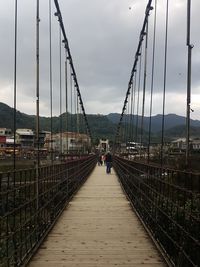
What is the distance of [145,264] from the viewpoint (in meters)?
4.63

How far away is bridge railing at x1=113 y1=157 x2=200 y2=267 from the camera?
3.57 meters

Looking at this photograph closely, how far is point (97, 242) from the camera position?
18.6ft

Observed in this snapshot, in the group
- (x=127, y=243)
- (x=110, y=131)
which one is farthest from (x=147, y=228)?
(x=110, y=131)

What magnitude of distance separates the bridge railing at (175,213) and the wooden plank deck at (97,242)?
22 cm

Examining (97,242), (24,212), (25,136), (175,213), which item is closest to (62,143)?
(25,136)

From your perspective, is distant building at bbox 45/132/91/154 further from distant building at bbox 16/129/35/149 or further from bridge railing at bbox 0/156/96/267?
bridge railing at bbox 0/156/96/267

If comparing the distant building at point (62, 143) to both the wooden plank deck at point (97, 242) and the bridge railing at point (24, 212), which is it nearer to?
the wooden plank deck at point (97, 242)

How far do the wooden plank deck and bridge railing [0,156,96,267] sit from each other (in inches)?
5.8

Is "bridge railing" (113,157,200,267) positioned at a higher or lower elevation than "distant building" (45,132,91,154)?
lower

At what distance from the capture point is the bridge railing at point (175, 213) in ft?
11.7

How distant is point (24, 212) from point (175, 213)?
55.6 inches

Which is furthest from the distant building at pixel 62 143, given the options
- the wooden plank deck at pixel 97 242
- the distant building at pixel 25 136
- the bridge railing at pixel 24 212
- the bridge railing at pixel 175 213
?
the bridge railing at pixel 175 213

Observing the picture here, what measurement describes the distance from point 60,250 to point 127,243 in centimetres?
81

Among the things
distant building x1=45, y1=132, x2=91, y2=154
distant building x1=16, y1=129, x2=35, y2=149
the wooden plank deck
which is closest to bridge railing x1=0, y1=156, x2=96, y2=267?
the wooden plank deck
